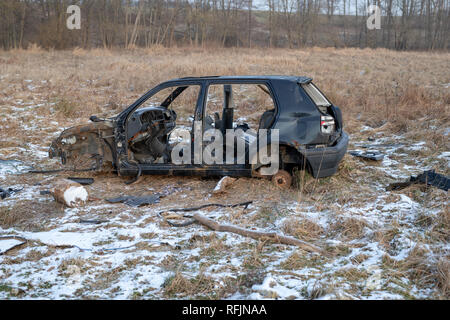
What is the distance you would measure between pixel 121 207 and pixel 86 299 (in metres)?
2.09

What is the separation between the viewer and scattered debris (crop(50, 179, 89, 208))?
16.6 ft

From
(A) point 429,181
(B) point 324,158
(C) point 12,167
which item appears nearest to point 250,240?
(B) point 324,158

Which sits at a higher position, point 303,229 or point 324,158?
point 324,158

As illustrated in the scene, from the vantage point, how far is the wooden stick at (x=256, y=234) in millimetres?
3802

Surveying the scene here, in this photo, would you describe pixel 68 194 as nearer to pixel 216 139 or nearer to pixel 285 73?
pixel 216 139

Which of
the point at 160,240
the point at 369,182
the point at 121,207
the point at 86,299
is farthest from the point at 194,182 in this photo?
the point at 86,299

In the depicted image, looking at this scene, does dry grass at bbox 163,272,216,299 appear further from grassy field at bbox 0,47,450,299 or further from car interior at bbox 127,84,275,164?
car interior at bbox 127,84,275,164

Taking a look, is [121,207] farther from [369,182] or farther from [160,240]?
[369,182]

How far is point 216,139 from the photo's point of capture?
598 cm

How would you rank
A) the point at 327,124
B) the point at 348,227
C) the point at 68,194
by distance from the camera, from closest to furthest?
the point at 348,227 < the point at 68,194 < the point at 327,124

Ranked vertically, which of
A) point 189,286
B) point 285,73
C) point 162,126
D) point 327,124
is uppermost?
point 285,73

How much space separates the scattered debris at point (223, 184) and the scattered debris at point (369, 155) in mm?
2635

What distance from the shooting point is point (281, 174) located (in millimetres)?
5500

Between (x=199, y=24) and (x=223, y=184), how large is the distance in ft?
113
